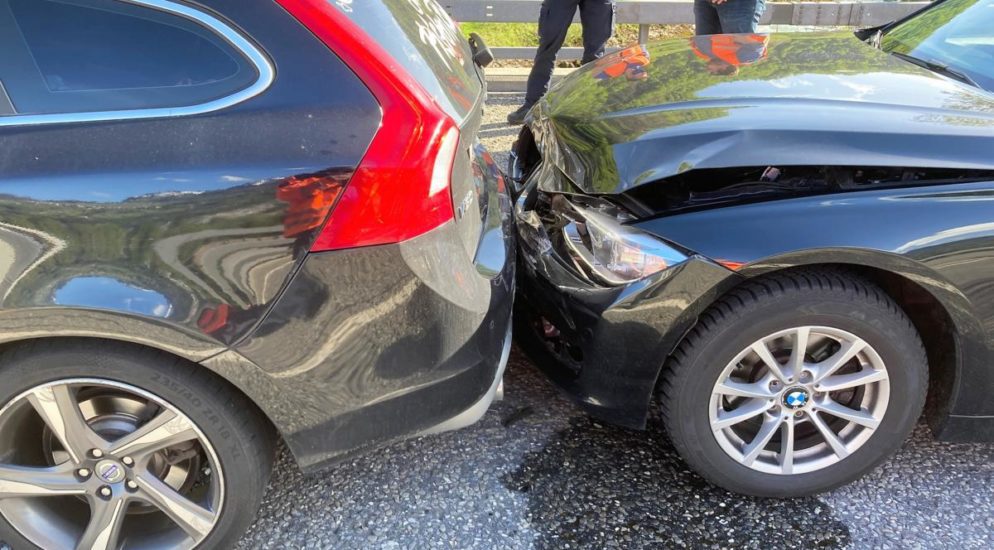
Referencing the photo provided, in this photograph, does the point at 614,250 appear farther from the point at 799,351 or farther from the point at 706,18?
the point at 706,18

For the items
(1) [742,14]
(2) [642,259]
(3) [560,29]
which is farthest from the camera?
(3) [560,29]

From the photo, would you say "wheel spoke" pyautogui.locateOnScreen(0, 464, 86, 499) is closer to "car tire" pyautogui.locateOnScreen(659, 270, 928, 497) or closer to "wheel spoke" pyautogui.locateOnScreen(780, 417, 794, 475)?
"car tire" pyautogui.locateOnScreen(659, 270, 928, 497)

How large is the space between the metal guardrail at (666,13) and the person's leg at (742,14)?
71.3 inches

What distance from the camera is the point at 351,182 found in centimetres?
172

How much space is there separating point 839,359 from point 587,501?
0.89 m

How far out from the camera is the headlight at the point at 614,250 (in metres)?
2.13

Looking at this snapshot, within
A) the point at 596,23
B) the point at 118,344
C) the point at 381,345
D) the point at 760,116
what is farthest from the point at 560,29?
the point at 118,344

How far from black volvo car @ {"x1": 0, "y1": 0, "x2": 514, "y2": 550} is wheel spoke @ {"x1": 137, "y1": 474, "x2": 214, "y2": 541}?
15mm

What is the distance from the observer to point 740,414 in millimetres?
2260

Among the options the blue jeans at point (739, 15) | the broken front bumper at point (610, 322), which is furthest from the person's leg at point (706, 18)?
the broken front bumper at point (610, 322)

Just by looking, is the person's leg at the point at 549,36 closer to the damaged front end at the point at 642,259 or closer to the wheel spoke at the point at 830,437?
the damaged front end at the point at 642,259

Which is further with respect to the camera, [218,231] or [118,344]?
[118,344]

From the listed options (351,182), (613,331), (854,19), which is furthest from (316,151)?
(854,19)

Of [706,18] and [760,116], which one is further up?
[760,116]
